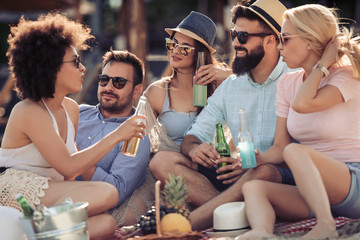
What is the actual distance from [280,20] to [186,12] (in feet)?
62.0

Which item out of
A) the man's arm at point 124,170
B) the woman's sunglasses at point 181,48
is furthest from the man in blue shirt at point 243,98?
the woman's sunglasses at point 181,48

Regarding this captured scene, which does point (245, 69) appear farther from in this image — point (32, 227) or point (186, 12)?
point (186, 12)

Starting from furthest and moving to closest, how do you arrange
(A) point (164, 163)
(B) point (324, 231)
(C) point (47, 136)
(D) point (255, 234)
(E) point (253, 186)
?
(A) point (164, 163)
(C) point (47, 136)
(E) point (253, 186)
(D) point (255, 234)
(B) point (324, 231)

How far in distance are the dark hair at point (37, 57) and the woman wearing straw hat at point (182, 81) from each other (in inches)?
57.0

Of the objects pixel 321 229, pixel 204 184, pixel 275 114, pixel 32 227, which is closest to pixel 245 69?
pixel 275 114

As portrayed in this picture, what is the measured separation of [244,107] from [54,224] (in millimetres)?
2298

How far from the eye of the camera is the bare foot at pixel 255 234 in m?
3.40

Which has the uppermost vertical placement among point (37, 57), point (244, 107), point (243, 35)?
point (243, 35)

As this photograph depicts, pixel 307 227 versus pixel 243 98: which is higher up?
pixel 243 98

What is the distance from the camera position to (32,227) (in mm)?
3012

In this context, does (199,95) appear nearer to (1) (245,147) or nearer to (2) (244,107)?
(2) (244,107)

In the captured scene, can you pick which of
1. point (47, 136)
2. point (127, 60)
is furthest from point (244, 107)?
point (47, 136)

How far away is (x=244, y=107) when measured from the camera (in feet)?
16.0

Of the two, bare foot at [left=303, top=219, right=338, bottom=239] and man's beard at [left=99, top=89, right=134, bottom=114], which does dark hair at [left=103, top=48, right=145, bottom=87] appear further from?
bare foot at [left=303, top=219, right=338, bottom=239]
